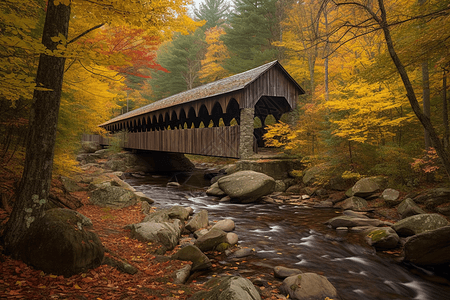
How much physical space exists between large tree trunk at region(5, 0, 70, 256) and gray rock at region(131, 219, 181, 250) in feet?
6.83

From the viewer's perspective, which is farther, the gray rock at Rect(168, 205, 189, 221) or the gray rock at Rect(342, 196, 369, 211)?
the gray rock at Rect(342, 196, 369, 211)

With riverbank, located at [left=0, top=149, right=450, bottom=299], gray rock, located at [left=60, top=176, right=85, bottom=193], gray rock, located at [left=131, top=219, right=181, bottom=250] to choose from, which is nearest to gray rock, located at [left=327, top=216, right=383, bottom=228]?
riverbank, located at [left=0, top=149, right=450, bottom=299]

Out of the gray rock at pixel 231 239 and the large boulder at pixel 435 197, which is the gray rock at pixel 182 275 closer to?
the gray rock at pixel 231 239

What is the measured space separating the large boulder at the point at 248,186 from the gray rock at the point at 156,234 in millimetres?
4979

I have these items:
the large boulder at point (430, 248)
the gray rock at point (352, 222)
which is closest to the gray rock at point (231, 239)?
the gray rock at point (352, 222)

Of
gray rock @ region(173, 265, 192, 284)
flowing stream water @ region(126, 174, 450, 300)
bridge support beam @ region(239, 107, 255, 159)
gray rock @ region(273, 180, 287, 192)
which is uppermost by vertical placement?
bridge support beam @ region(239, 107, 255, 159)

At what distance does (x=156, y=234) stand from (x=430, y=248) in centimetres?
524

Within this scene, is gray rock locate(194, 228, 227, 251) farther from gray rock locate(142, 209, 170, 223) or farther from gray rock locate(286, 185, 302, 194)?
gray rock locate(286, 185, 302, 194)

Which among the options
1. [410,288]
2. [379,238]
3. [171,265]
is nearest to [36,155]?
[171,265]

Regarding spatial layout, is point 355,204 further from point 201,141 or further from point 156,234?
point 201,141

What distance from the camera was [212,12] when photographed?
3612cm

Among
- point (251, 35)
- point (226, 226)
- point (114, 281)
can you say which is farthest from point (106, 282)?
point (251, 35)

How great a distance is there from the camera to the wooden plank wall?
12344 mm

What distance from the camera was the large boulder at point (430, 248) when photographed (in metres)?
4.68
